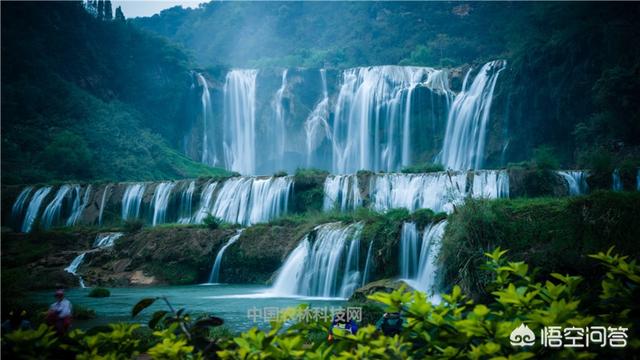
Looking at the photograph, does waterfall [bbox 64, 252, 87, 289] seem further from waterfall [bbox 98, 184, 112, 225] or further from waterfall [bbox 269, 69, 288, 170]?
waterfall [bbox 269, 69, 288, 170]

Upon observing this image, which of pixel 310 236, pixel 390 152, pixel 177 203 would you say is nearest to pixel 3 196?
pixel 177 203

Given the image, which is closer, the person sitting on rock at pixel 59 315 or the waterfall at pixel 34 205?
the person sitting on rock at pixel 59 315

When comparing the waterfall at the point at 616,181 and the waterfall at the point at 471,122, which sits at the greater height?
the waterfall at the point at 471,122

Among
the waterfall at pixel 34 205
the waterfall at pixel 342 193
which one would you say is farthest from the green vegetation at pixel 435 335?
the waterfall at pixel 34 205

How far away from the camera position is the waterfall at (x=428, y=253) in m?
14.7

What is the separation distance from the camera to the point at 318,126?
52562mm

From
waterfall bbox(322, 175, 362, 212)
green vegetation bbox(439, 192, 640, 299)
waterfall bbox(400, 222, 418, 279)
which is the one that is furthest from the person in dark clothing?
waterfall bbox(322, 175, 362, 212)

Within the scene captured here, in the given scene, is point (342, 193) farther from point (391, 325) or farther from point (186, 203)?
point (391, 325)

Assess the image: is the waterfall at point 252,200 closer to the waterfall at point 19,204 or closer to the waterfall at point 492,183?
the waterfall at point 492,183

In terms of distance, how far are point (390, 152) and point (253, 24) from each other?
5545 centimetres

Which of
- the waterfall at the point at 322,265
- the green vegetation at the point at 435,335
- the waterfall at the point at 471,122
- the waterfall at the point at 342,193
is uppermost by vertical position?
the waterfall at the point at 471,122

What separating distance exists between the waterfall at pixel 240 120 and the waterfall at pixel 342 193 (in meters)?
30.3

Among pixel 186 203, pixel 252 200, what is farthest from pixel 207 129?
pixel 252 200

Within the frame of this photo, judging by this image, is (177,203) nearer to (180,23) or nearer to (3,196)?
(3,196)
